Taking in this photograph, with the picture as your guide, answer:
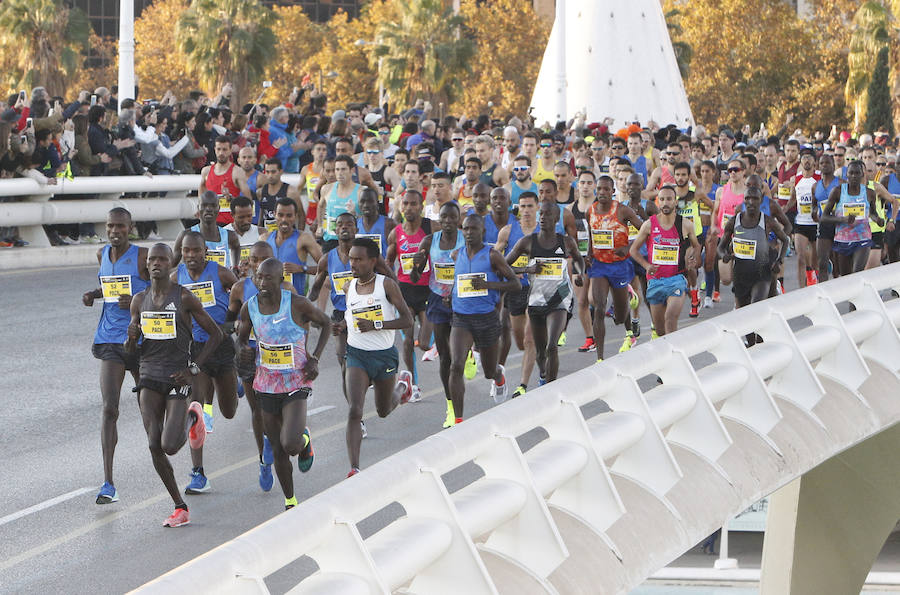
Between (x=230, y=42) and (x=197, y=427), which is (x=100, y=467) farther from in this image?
(x=230, y=42)

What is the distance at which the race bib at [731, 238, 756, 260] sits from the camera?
14.4 meters

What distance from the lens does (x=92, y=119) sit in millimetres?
20391

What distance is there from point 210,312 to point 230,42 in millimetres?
39232

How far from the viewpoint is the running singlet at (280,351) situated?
937cm

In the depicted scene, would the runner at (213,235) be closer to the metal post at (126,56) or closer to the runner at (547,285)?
the runner at (547,285)

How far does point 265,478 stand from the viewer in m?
10.2

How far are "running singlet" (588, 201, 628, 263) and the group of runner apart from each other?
0.07 feet

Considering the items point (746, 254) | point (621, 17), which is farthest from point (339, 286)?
point (621, 17)

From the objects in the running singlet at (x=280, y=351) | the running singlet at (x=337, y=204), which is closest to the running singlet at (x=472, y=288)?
the running singlet at (x=280, y=351)

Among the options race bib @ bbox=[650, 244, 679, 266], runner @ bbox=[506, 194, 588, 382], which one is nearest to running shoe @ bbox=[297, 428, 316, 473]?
runner @ bbox=[506, 194, 588, 382]

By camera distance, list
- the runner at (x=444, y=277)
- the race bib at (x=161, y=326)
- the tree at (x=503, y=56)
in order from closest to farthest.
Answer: the race bib at (x=161, y=326) → the runner at (x=444, y=277) → the tree at (x=503, y=56)

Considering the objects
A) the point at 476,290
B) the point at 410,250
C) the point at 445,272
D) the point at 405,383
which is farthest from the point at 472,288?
the point at 410,250

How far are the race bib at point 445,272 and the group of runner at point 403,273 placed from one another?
11mm

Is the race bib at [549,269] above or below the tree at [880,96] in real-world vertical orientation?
above
